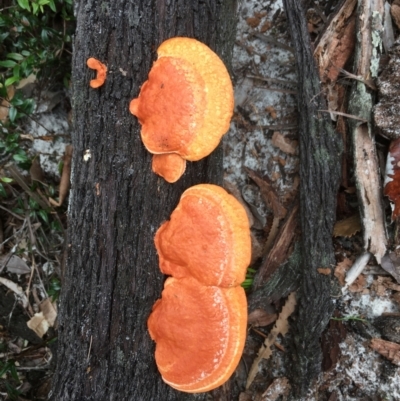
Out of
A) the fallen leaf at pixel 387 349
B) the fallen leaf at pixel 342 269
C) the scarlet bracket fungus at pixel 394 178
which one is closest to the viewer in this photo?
the scarlet bracket fungus at pixel 394 178

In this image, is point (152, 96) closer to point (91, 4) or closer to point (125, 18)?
point (125, 18)

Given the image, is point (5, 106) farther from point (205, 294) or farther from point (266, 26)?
point (205, 294)

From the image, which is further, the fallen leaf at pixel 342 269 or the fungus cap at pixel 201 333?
the fallen leaf at pixel 342 269

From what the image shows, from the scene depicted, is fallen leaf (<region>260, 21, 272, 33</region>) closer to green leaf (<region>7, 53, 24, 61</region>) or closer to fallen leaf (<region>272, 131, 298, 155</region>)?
fallen leaf (<region>272, 131, 298, 155</region>)

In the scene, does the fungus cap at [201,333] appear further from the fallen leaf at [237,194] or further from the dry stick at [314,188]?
the fallen leaf at [237,194]

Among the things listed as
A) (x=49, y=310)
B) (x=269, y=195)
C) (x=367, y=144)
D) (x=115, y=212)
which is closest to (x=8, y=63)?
(x=115, y=212)

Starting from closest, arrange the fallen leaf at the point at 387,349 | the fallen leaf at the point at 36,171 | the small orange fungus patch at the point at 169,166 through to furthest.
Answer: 1. the small orange fungus patch at the point at 169,166
2. the fallen leaf at the point at 387,349
3. the fallen leaf at the point at 36,171

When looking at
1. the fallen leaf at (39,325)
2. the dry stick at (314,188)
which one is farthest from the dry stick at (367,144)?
the fallen leaf at (39,325)
